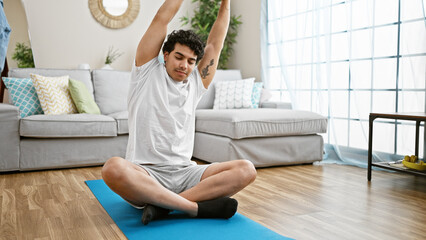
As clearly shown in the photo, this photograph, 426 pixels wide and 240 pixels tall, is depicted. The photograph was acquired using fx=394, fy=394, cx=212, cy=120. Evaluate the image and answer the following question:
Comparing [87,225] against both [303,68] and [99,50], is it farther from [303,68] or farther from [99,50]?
[99,50]

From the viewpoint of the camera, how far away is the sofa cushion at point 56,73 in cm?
376

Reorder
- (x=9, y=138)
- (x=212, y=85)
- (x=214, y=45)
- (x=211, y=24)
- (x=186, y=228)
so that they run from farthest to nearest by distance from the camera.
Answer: (x=211, y=24) < (x=212, y=85) < (x=9, y=138) < (x=214, y=45) < (x=186, y=228)

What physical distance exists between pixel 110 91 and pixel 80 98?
1.58 ft

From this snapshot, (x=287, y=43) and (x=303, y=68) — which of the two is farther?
(x=287, y=43)

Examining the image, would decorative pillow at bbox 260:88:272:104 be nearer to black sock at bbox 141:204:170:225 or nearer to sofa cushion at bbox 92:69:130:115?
sofa cushion at bbox 92:69:130:115

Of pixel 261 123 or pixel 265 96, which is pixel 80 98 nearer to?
pixel 261 123

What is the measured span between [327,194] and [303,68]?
6.14 ft

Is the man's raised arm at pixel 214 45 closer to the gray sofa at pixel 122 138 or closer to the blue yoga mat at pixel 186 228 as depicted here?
the blue yoga mat at pixel 186 228

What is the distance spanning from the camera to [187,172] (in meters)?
2.01

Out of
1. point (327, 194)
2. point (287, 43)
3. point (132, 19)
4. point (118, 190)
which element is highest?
point (132, 19)

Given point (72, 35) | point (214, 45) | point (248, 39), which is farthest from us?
point (248, 39)

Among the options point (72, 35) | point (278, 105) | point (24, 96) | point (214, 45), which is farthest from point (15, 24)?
point (214, 45)

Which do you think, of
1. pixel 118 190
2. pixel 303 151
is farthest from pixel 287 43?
pixel 118 190

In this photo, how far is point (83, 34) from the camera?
4.93m
